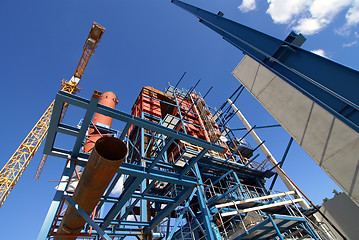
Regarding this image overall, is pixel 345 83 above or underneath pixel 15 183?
underneath

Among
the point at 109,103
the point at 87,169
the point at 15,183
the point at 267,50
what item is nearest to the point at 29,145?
the point at 15,183

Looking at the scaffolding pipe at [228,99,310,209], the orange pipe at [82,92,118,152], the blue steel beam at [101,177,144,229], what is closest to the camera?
the blue steel beam at [101,177,144,229]

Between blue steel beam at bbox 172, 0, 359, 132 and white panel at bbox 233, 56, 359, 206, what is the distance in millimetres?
1725

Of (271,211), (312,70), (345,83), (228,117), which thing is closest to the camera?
(345,83)

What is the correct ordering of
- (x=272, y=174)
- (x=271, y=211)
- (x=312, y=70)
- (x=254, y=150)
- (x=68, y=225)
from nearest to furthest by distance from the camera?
(x=312, y=70), (x=68, y=225), (x=271, y=211), (x=272, y=174), (x=254, y=150)

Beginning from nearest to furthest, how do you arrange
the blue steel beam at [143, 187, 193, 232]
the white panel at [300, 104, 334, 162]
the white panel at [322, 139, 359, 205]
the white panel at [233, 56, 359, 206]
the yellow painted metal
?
1. the white panel at [322, 139, 359, 205]
2. the white panel at [233, 56, 359, 206]
3. the white panel at [300, 104, 334, 162]
4. the blue steel beam at [143, 187, 193, 232]
5. the yellow painted metal

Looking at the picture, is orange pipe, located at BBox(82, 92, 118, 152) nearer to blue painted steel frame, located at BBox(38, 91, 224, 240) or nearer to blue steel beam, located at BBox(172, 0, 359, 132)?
blue painted steel frame, located at BBox(38, 91, 224, 240)

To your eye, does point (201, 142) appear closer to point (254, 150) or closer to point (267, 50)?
point (267, 50)

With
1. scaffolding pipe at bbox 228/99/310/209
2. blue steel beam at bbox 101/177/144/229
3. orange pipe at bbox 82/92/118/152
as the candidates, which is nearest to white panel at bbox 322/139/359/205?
blue steel beam at bbox 101/177/144/229

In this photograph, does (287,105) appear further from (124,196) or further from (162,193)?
(162,193)

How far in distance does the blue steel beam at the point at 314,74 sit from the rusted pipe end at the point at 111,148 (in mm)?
4093

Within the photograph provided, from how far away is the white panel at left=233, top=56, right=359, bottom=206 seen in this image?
Answer: 14.8 feet

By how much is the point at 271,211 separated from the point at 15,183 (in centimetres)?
3390

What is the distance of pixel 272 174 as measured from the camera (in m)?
A: 16.0
